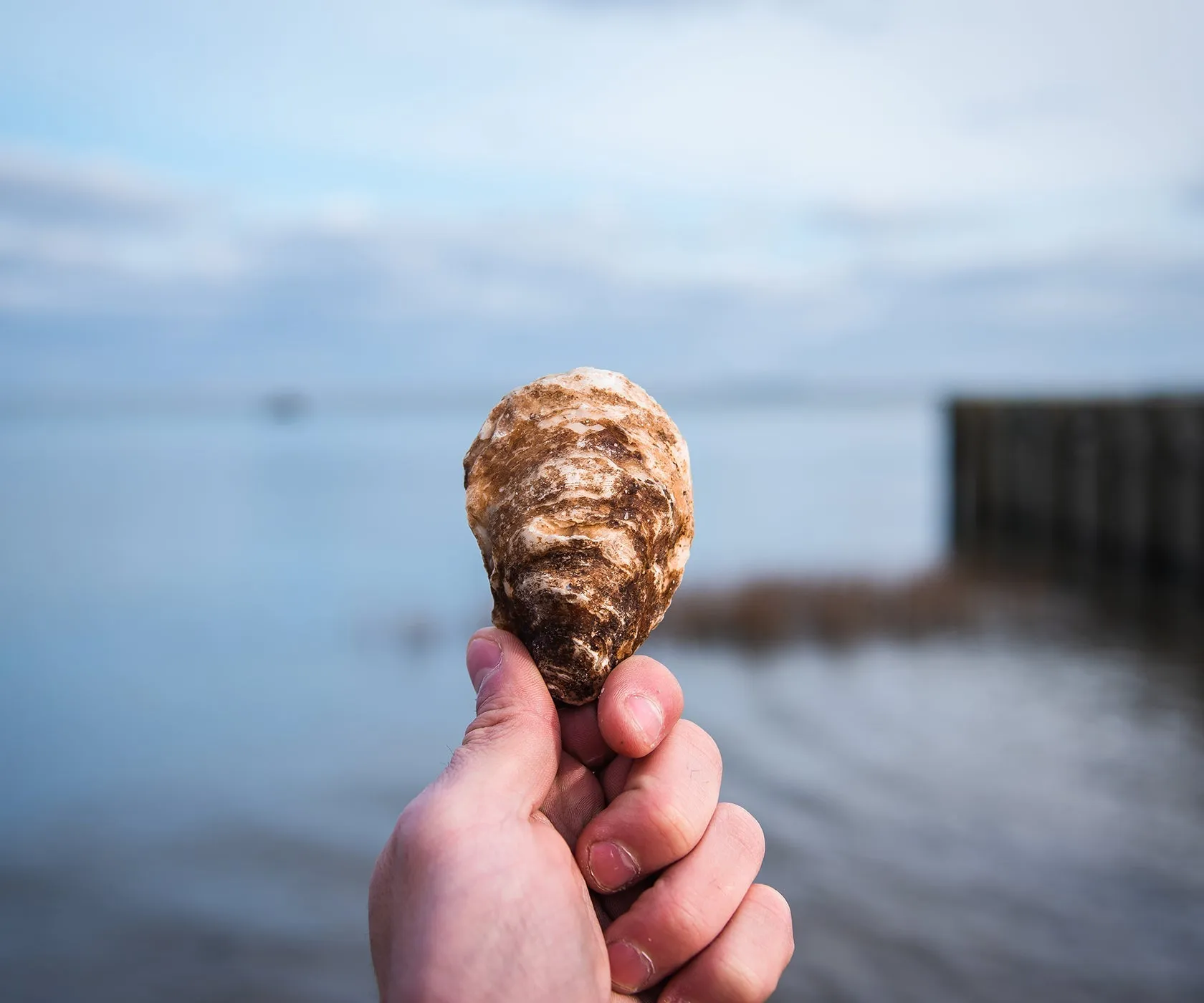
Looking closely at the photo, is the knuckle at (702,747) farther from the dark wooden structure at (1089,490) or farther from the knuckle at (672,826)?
the dark wooden structure at (1089,490)

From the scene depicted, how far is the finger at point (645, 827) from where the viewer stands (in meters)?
2.45

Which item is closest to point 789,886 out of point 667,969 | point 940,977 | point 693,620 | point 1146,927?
point 940,977

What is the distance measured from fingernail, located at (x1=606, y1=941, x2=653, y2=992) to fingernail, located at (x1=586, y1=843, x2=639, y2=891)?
0.49 feet

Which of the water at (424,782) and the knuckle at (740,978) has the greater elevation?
the knuckle at (740,978)

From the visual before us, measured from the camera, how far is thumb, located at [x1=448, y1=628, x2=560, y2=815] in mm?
2340

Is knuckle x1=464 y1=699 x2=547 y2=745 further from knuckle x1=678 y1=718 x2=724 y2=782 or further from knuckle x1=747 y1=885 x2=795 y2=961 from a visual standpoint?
knuckle x1=747 y1=885 x2=795 y2=961

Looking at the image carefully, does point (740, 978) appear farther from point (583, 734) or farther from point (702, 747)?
point (583, 734)

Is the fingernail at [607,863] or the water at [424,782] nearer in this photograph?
the fingernail at [607,863]

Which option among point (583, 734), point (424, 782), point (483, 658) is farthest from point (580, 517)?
point (424, 782)

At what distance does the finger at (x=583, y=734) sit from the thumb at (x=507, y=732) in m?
0.10

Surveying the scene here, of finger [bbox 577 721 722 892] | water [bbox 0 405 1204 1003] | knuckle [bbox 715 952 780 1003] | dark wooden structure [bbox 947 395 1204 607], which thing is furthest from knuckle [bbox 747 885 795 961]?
dark wooden structure [bbox 947 395 1204 607]

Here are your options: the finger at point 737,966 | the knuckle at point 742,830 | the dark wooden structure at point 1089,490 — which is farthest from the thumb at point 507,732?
the dark wooden structure at point 1089,490

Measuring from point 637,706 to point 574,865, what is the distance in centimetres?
40

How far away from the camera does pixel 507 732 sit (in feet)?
8.05
